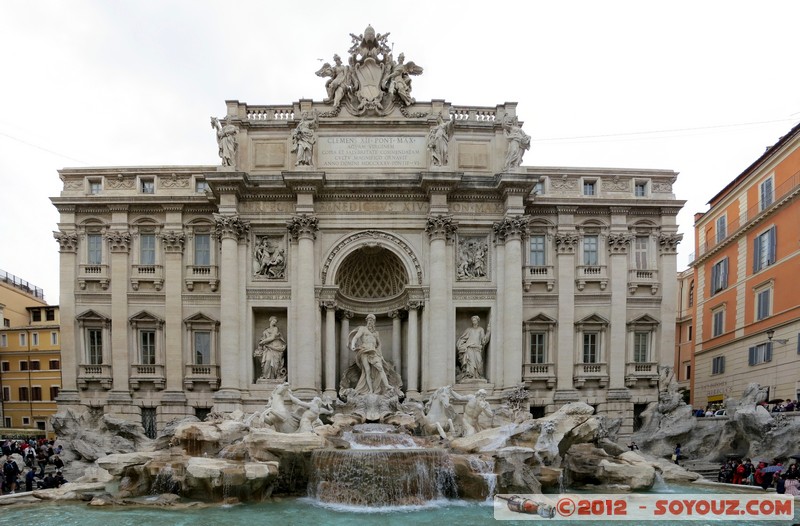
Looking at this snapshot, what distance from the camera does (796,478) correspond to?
17.5 metres

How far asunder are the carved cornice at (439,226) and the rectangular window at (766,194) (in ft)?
50.6

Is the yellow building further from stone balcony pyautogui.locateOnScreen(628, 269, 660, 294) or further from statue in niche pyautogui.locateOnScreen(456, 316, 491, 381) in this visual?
stone balcony pyautogui.locateOnScreen(628, 269, 660, 294)

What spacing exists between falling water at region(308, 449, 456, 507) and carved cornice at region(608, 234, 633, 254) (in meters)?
14.0

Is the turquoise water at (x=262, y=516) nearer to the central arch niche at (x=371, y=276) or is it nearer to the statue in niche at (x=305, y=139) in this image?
the central arch niche at (x=371, y=276)

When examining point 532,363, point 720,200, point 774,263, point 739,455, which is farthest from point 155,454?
point 720,200

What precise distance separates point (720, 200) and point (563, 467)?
850 inches

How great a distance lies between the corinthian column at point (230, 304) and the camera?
23984mm

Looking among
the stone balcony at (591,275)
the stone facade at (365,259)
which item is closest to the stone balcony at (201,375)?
the stone facade at (365,259)

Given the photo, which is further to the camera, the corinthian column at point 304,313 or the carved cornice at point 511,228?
the carved cornice at point 511,228

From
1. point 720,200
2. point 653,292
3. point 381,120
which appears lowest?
point 653,292

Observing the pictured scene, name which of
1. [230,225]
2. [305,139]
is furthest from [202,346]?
[305,139]

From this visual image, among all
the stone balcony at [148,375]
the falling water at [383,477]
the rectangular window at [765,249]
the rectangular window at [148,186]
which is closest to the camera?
the falling water at [383,477]

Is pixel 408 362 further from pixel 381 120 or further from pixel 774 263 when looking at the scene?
pixel 774 263

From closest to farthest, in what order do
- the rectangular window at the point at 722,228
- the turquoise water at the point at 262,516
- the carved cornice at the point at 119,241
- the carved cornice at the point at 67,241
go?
the turquoise water at the point at 262,516, the carved cornice at the point at 119,241, the carved cornice at the point at 67,241, the rectangular window at the point at 722,228
